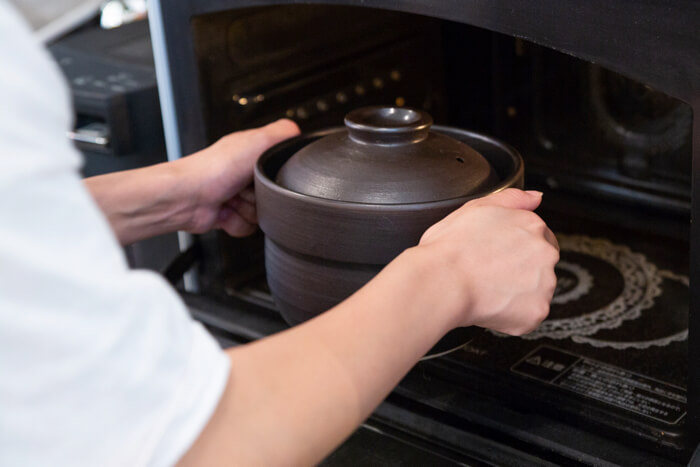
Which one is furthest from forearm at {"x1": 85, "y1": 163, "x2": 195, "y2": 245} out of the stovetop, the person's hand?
the stovetop

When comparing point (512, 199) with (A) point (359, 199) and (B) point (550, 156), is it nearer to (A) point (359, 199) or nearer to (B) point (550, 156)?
(A) point (359, 199)

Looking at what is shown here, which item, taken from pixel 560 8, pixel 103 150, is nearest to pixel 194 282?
pixel 103 150

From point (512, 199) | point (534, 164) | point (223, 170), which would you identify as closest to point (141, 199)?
point (223, 170)

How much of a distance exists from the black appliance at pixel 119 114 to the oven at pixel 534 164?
0.09 metres

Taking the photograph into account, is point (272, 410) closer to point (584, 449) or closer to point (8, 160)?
point (8, 160)

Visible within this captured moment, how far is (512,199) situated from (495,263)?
0.21 ft

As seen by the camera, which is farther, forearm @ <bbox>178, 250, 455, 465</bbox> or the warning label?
the warning label

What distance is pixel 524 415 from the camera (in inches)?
25.8

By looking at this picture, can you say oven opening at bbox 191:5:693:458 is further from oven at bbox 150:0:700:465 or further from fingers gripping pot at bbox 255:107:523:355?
fingers gripping pot at bbox 255:107:523:355

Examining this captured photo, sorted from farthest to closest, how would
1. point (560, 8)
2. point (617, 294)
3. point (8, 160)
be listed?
point (617, 294) < point (560, 8) < point (8, 160)

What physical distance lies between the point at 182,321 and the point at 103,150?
596 mm

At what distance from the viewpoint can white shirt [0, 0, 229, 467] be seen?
1.18 feet

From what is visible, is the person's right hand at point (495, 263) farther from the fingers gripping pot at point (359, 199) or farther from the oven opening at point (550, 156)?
the oven opening at point (550, 156)

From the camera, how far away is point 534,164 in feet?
3.55
